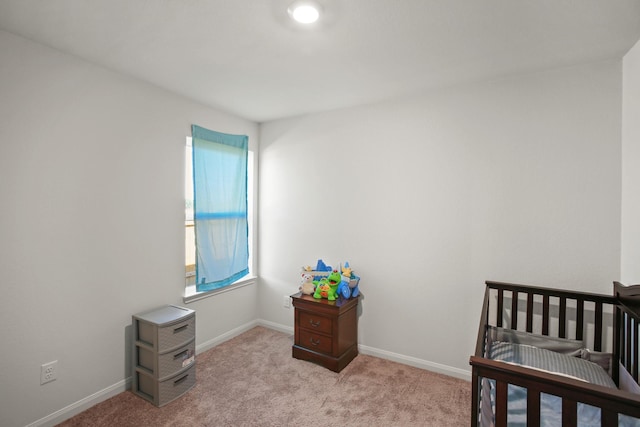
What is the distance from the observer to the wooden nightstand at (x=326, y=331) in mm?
2650

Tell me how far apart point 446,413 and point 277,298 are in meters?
2.01

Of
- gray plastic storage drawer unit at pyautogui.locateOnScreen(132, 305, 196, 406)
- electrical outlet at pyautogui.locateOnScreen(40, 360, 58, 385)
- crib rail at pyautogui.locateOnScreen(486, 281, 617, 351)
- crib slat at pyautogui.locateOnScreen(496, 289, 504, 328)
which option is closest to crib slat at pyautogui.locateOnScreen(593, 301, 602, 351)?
crib rail at pyautogui.locateOnScreen(486, 281, 617, 351)

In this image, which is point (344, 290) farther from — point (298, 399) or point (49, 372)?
point (49, 372)

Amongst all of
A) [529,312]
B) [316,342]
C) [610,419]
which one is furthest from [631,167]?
[316,342]

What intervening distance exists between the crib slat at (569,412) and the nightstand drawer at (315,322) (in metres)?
1.78

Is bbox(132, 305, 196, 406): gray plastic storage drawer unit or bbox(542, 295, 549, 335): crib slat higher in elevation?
bbox(542, 295, 549, 335): crib slat

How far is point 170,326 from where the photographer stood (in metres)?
2.24

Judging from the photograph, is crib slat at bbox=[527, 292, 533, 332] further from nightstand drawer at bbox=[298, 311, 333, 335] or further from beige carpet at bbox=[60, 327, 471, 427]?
nightstand drawer at bbox=[298, 311, 333, 335]

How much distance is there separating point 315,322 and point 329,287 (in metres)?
0.33

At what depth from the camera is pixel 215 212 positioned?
3.11 metres

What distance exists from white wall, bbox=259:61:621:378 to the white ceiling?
290 mm

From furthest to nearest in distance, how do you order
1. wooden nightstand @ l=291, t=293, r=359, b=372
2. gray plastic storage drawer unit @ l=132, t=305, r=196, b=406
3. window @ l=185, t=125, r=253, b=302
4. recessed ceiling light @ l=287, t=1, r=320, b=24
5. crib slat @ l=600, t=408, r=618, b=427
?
window @ l=185, t=125, r=253, b=302, wooden nightstand @ l=291, t=293, r=359, b=372, gray plastic storage drawer unit @ l=132, t=305, r=196, b=406, recessed ceiling light @ l=287, t=1, r=320, b=24, crib slat @ l=600, t=408, r=618, b=427

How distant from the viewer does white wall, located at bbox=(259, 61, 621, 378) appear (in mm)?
2107

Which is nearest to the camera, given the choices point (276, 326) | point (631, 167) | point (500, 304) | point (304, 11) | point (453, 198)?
point (304, 11)
